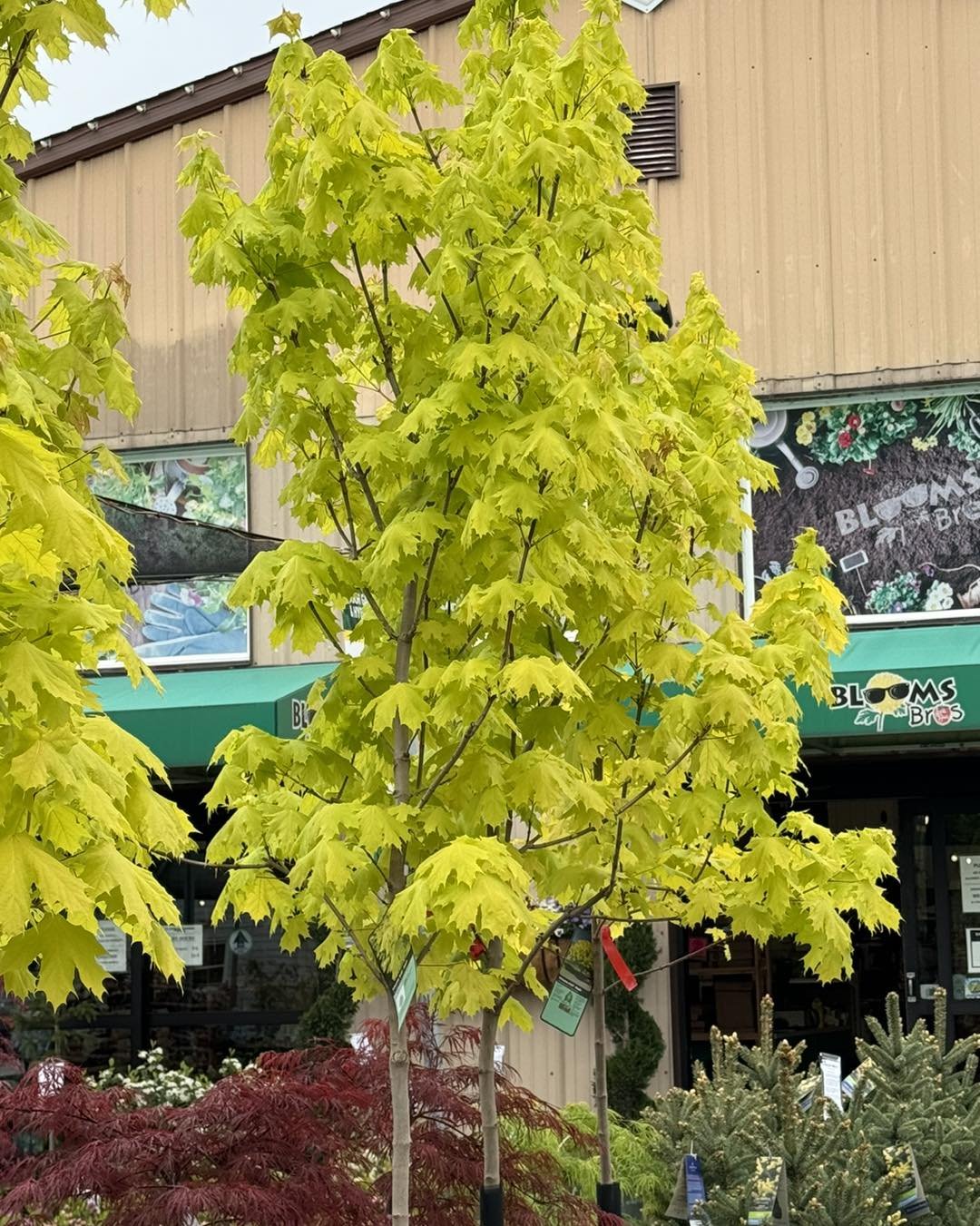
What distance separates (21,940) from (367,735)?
281 centimetres

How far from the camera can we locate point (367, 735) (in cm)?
697

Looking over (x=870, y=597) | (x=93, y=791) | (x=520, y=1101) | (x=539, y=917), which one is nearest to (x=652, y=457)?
(x=539, y=917)

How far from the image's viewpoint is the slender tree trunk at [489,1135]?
22.4 ft

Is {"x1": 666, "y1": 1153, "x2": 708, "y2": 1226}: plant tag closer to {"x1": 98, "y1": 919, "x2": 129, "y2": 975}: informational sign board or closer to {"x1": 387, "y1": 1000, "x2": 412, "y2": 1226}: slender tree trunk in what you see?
{"x1": 387, "y1": 1000, "x2": 412, "y2": 1226}: slender tree trunk

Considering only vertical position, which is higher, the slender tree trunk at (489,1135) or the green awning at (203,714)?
the green awning at (203,714)

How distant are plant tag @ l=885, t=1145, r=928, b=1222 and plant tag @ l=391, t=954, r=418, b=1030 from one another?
8.74ft

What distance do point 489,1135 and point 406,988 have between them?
1187 mm

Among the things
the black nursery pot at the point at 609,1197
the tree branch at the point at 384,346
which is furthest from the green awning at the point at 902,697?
the tree branch at the point at 384,346

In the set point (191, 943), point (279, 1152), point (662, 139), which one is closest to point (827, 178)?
point (662, 139)

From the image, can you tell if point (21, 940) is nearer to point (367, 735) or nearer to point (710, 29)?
point (367, 735)

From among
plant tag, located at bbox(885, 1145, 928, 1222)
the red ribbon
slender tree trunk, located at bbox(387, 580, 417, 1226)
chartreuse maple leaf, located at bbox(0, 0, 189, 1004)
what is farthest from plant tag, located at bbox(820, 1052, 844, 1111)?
chartreuse maple leaf, located at bbox(0, 0, 189, 1004)

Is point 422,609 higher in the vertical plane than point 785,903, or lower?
higher

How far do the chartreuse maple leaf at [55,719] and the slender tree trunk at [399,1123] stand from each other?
4.31 ft

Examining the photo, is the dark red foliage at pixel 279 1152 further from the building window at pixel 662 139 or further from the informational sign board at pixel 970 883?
the building window at pixel 662 139
